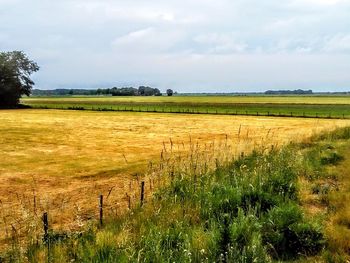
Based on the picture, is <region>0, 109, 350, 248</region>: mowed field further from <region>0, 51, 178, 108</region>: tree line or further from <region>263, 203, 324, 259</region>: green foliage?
<region>0, 51, 178, 108</region>: tree line

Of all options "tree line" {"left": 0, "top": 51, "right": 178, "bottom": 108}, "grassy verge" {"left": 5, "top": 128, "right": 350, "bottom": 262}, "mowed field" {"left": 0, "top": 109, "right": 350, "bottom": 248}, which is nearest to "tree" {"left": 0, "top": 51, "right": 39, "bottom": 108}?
"tree line" {"left": 0, "top": 51, "right": 178, "bottom": 108}

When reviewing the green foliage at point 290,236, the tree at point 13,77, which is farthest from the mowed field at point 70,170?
the tree at point 13,77

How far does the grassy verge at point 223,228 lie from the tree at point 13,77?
324 ft

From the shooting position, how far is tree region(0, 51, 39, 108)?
100 metres

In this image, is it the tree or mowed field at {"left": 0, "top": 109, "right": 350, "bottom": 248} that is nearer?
mowed field at {"left": 0, "top": 109, "right": 350, "bottom": 248}

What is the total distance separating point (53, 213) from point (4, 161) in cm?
1402

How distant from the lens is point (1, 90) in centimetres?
9919

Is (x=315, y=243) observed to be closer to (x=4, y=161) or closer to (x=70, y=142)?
(x=4, y=161)

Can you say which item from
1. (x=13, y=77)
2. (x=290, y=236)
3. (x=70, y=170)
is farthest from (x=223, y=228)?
(x=13, y=77)

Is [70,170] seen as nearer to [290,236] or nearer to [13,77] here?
[290,236]

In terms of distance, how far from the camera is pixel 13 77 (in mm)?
101750

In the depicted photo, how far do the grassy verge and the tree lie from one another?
98.9 metres

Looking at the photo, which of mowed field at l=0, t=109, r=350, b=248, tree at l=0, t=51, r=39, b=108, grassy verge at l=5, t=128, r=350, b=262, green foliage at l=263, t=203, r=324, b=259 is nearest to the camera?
grassy verge at l=5, t=128, r=350, b=262

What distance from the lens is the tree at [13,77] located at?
10006 cm
